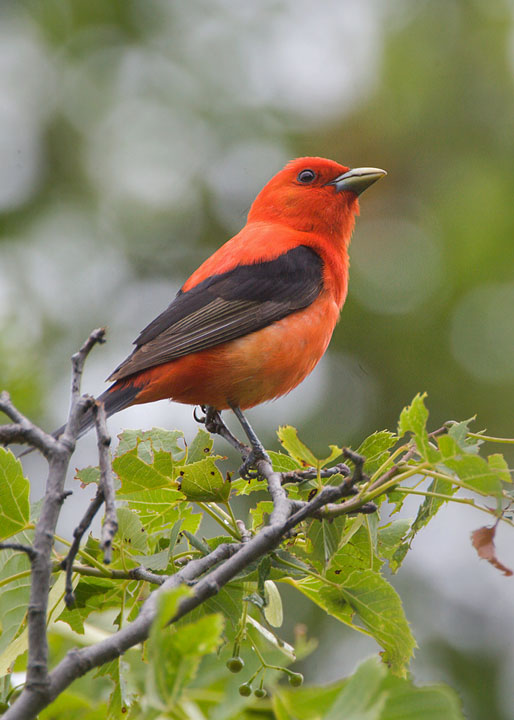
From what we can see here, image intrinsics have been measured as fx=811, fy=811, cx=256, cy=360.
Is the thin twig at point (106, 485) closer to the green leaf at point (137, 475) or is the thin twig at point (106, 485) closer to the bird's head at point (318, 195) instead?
the green leaf at point (137, 475)

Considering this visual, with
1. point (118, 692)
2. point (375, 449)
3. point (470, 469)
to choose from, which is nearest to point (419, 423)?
point (470, 469)

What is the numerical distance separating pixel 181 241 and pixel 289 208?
1.70 m

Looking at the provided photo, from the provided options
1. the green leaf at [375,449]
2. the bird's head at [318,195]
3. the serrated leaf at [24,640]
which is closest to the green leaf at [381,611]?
the green leaf at [375,449]

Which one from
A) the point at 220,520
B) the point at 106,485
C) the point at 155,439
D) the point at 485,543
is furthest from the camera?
the point at 155,439

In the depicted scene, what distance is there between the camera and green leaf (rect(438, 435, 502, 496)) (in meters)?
1.71

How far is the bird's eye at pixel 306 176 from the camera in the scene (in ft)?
17.5

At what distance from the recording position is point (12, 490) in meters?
1.98

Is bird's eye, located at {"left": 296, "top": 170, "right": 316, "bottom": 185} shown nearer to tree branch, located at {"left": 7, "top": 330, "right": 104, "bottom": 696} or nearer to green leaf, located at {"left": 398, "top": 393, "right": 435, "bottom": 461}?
green leaf, located at {"left": 398, "top": 393, "right": 435, "bottom": 461}

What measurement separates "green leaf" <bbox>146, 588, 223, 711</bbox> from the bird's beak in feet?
14.2

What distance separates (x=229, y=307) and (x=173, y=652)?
3303 millimetres

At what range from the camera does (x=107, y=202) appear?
6.80 metres

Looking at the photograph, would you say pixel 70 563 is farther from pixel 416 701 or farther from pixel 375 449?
pixel 375 449

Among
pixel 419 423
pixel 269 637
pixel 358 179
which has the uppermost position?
pixel 358 179

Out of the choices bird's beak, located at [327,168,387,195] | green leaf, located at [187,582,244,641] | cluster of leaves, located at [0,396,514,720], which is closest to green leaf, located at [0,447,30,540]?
cluster of leaves, located at [0,396,514,720]
